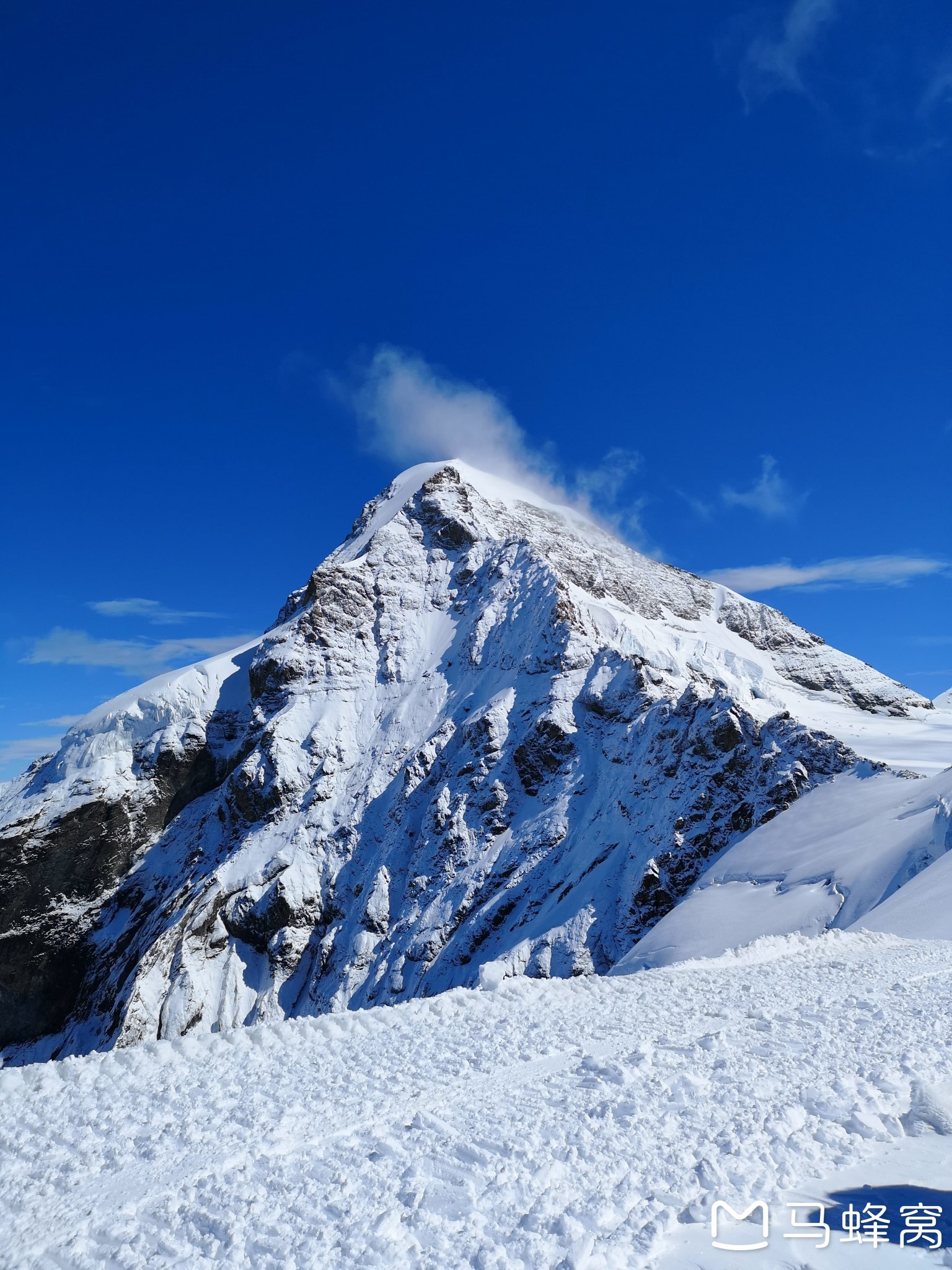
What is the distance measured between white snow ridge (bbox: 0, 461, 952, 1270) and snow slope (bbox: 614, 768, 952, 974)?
0.21 metres

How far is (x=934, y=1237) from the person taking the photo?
17.2ft

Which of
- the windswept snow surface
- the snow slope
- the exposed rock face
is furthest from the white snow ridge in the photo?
the exposed rock face

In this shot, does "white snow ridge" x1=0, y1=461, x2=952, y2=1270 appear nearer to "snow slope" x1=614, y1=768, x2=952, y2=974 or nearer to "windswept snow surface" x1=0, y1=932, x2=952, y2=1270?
"windswept snow surface" x1=0, y1=932, x2=952, y2=1270

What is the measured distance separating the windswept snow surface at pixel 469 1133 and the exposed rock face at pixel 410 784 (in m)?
36.4

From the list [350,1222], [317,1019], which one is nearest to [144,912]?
[317,1019]

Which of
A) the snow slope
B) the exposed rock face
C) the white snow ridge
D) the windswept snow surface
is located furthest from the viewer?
the exposed rock face

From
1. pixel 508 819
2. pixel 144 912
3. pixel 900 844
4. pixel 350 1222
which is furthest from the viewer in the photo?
pixel 144 912

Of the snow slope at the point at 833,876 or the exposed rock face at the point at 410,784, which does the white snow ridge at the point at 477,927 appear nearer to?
the snow slope at the point at 833,876

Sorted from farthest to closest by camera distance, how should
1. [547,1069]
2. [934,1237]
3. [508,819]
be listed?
[508,819]
[547,1069]
[934,1237]

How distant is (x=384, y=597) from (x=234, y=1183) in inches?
3206

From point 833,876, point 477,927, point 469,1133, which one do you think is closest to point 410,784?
point 477,927

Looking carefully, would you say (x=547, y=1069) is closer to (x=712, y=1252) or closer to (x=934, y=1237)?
(x=712, y=1252)

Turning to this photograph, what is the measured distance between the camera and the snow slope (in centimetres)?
2444

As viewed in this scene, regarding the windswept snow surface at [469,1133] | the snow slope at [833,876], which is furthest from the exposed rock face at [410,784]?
the windswept snow surface at [469,1133]
